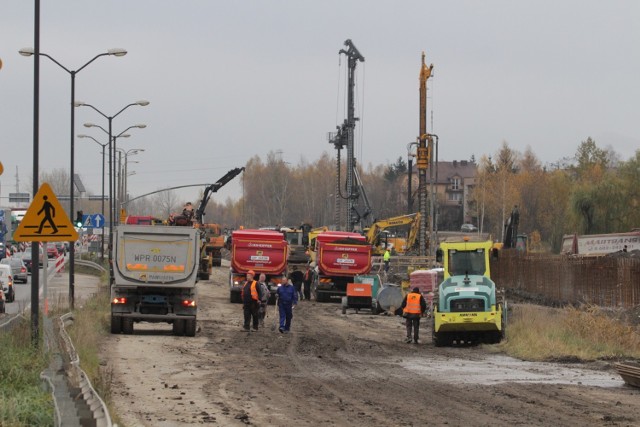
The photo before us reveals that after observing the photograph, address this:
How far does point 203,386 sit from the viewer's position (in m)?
19.0

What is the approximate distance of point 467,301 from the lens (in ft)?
98.3

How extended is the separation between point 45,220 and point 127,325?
10.9 m

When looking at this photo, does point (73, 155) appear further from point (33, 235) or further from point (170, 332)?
point (33, 235)

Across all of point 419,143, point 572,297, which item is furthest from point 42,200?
point 419,143

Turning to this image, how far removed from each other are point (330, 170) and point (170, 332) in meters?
144

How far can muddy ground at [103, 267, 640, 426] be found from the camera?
15.3m

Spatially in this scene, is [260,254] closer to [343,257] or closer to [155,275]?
[343,257]

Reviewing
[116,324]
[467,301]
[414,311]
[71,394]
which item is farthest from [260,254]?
[71,394]

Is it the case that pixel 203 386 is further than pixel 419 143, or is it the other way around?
pixel 419 143

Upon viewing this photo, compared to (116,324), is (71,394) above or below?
above

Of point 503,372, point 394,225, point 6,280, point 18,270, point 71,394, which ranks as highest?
point 394,225

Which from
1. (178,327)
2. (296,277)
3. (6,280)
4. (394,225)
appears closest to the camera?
(178,327)

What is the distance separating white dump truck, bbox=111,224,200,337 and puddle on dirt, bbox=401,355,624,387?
24.2 ft

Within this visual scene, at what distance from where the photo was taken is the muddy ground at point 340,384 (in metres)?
15.3
